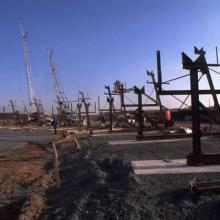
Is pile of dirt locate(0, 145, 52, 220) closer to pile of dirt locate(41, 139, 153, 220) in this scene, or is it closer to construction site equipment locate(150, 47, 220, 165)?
pile of dirt locate(41, 139, 153, 220)

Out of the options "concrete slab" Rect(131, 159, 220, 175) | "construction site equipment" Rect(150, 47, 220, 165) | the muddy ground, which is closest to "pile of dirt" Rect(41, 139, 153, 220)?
the muddy ground

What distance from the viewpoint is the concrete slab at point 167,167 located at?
10875 millimetres

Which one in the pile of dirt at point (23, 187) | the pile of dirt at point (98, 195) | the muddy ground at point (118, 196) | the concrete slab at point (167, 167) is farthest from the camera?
the concrete slab at point (167, 167)

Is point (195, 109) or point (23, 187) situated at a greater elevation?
point (195, 109)

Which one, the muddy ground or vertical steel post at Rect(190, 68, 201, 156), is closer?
the muddy ground

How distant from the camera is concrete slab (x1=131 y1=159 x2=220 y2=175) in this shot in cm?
1088

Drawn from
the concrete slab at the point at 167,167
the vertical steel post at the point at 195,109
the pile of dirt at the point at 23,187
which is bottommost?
the pile of dirt at the point at 23,187

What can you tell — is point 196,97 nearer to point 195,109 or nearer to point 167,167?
point 195,109

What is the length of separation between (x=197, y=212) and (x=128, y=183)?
265 centimetres

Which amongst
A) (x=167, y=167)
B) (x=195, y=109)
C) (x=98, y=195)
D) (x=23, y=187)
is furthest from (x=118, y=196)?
(x=23, y=187)

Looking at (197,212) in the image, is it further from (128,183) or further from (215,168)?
(215,168)

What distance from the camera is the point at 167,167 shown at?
1176cm

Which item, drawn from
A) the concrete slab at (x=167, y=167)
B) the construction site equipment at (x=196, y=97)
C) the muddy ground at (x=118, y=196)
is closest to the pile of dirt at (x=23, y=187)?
the muddy ground at (x=118, y=196)

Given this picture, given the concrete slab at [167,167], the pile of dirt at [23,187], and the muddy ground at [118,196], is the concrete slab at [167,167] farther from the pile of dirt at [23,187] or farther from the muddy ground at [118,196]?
the pile of dirt at [23,187]
